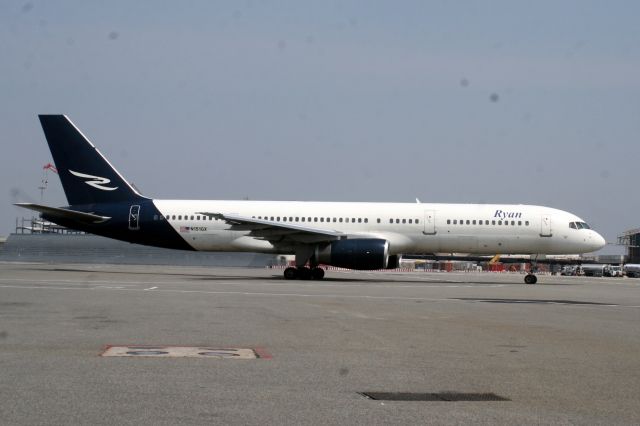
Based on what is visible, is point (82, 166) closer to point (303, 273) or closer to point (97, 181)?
point (97, 181)

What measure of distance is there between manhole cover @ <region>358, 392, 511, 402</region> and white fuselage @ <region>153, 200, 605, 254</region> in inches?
1137

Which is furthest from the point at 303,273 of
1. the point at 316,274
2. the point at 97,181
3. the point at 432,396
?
the point at 432,396

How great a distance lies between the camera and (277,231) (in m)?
35.6

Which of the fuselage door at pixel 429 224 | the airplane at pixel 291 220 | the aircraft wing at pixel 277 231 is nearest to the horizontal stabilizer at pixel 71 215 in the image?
the airplane at pixel 291 220

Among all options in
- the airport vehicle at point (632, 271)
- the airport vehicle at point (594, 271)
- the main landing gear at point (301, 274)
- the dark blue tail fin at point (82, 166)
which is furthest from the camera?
the airport vehicle at point (632, 271)

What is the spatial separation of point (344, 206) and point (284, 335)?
82.5ft

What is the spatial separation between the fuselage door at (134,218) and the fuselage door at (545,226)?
56.4 ft

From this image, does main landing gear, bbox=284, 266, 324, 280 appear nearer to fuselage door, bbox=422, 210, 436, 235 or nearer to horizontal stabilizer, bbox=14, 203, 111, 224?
fuselage door, bbox=422, 210, 436, 235

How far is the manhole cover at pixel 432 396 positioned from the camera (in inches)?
319

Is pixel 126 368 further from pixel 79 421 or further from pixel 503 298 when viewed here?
pixel 503 298

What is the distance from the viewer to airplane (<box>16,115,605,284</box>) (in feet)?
124

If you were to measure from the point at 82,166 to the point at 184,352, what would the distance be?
29.4 metres

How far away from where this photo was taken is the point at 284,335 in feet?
44.6

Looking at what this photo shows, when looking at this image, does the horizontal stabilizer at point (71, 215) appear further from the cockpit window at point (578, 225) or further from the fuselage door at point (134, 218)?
the cockpit window at point (578, 225)
